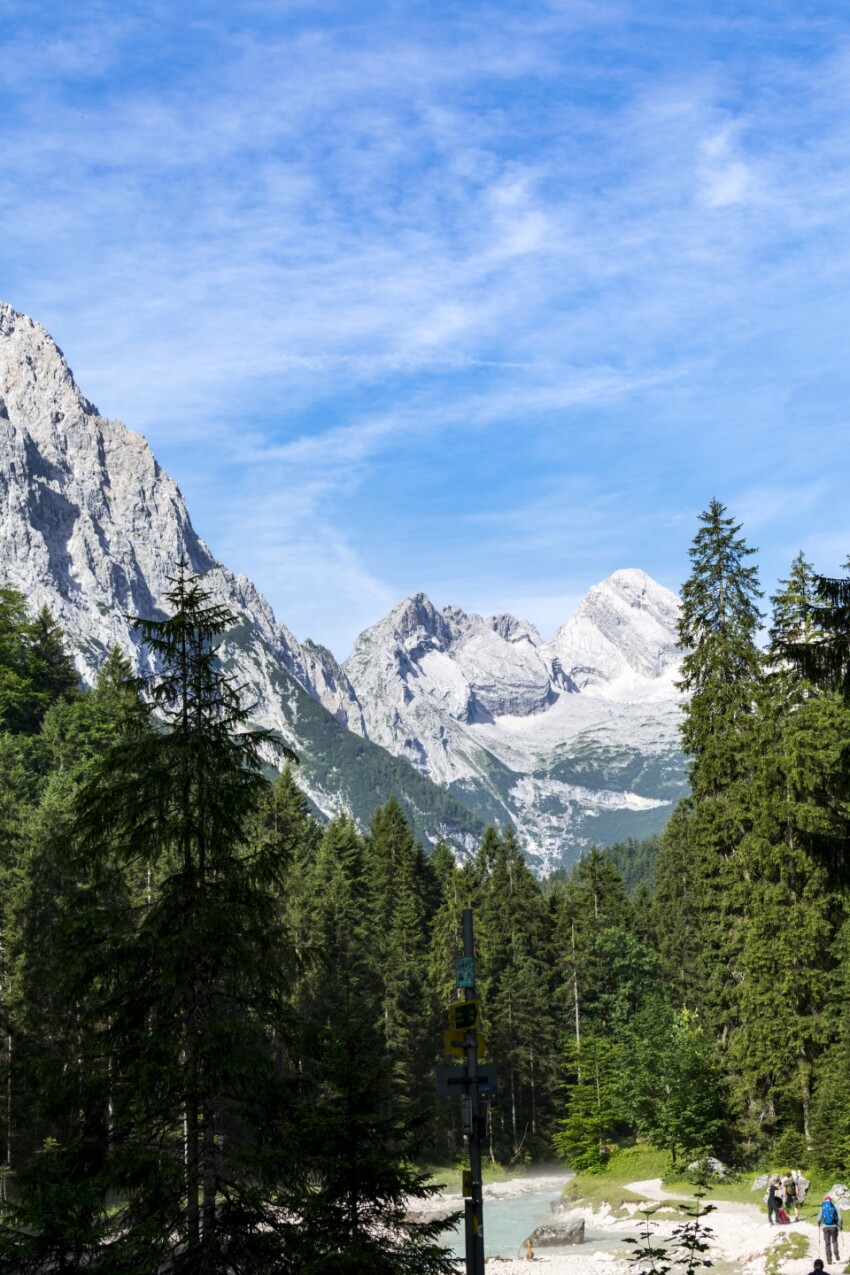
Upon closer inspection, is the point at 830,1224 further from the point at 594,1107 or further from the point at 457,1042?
the point at 594,1107

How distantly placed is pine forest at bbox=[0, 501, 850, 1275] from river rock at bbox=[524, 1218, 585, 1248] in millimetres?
4510

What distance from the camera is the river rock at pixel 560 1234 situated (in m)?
42.2

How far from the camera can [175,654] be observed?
1853 cm

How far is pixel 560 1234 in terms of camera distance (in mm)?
42438

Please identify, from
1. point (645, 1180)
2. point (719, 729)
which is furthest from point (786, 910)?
point (645, 1180)

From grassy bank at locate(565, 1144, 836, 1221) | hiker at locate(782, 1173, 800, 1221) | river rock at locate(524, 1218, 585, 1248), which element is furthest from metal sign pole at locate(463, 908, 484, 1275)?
river rock at locate(524, 1218, 585, 1248)

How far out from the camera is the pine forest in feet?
52.5

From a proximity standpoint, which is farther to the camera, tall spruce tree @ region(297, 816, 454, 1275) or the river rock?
the river rock

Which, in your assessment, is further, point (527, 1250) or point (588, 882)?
point (588, 882)

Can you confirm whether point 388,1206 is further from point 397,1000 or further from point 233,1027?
point 397,1000

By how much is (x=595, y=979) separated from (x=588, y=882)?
34.6ft

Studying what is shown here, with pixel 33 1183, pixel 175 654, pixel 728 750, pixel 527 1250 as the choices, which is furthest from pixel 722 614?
pixel 33 1183

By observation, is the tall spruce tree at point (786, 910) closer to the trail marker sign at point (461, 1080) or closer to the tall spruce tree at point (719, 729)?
the tall spruce tree at point (719, 729)

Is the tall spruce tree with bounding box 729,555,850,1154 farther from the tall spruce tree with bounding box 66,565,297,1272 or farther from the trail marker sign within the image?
the trail marker sign
